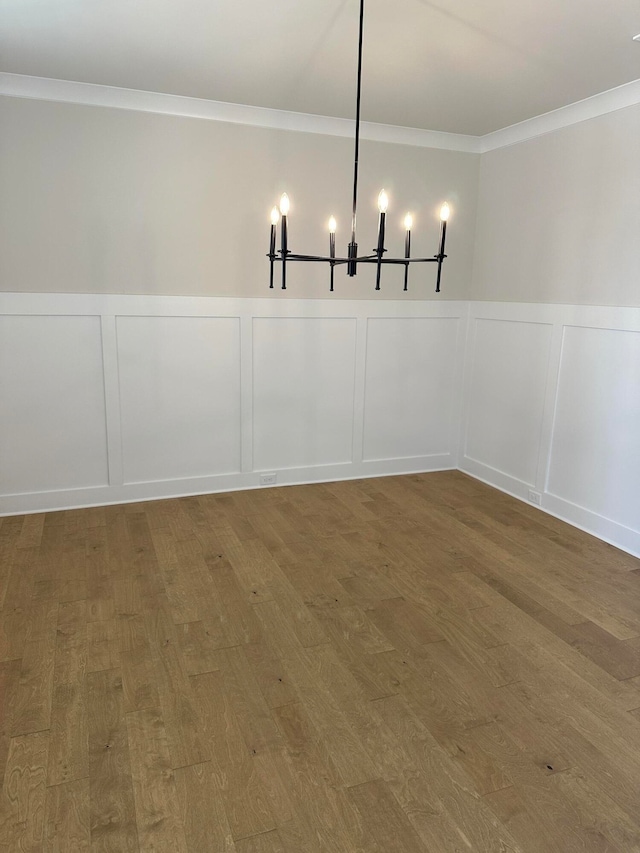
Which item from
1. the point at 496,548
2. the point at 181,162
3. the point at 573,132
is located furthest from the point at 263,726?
the point at 573,132

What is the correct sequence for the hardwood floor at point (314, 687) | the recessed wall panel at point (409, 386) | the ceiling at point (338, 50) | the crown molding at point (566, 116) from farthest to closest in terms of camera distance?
the recessed wall panel at point (409, 386), the crown molding at point (566, 116), the ceiling at point (338, 50), the hardwood floor at point (314, 687)

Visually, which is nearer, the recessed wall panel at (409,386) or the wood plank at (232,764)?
the wood plank at (232,764)

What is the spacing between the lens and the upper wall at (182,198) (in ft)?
11.3

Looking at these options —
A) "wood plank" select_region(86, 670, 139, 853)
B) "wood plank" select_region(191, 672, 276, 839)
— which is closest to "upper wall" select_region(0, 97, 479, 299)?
"wood plank" select_region(86, 670, 139, 853)

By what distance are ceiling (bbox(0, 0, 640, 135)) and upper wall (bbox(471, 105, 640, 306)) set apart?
0.90 ft

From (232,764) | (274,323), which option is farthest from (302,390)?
(232,764)

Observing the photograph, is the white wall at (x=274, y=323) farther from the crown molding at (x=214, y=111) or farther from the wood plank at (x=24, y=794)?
the wood plank at (x=24, y=794)

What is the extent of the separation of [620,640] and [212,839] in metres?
1.83

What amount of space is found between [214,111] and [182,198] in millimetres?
549

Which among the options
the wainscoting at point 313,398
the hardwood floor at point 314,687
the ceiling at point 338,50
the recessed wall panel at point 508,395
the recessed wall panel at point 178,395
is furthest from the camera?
the recessed wall panel at point 508,395

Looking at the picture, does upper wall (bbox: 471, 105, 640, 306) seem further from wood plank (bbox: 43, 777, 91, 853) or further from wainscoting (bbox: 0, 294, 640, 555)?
wood plank (bbox: 43, 777, 91, 853)

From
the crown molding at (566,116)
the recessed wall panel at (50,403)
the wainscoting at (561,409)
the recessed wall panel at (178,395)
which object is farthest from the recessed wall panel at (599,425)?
the recessed wall panel at (50,403)

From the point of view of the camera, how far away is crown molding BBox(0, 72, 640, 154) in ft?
10.9

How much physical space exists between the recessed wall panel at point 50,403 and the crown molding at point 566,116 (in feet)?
9.63
